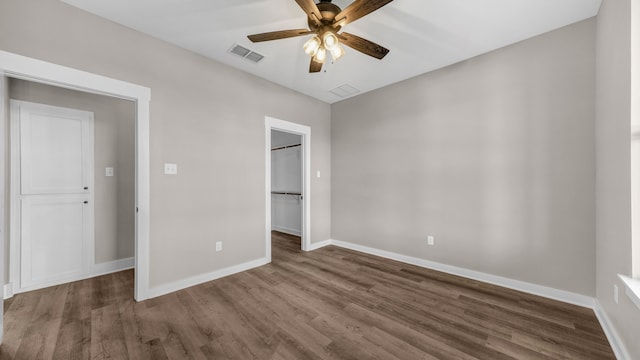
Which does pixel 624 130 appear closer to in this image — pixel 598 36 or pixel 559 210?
pixel 559 210

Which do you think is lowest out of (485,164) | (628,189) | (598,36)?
(628,189)

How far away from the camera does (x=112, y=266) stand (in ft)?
10.5

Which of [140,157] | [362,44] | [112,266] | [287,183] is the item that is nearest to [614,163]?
[362,44]

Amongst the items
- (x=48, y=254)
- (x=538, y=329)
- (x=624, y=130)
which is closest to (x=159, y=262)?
(x=48, y=254)

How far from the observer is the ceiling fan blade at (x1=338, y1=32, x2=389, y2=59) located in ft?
6.52

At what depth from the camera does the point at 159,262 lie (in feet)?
8.30

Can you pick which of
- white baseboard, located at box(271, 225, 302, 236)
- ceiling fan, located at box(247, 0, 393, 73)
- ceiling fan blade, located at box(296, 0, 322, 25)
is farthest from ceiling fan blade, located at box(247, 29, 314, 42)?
white baseboard, located at box(271, 225, 302, 236)

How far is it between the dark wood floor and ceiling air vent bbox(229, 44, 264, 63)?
2.78 metres

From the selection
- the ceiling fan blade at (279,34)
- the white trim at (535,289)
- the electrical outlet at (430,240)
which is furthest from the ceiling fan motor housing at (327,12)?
the electrical outlet at (430,240)

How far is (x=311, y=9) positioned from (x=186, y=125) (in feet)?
6.34

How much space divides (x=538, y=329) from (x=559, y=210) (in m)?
1.20

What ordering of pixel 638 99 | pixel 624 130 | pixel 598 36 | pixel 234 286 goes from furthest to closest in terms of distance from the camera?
pixel 234 286 < pixel 598 36 < pixel 624 130 < pixel 638 99

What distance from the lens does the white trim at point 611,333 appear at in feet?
5.10

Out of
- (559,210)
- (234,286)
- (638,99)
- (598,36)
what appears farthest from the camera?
(234,286)
